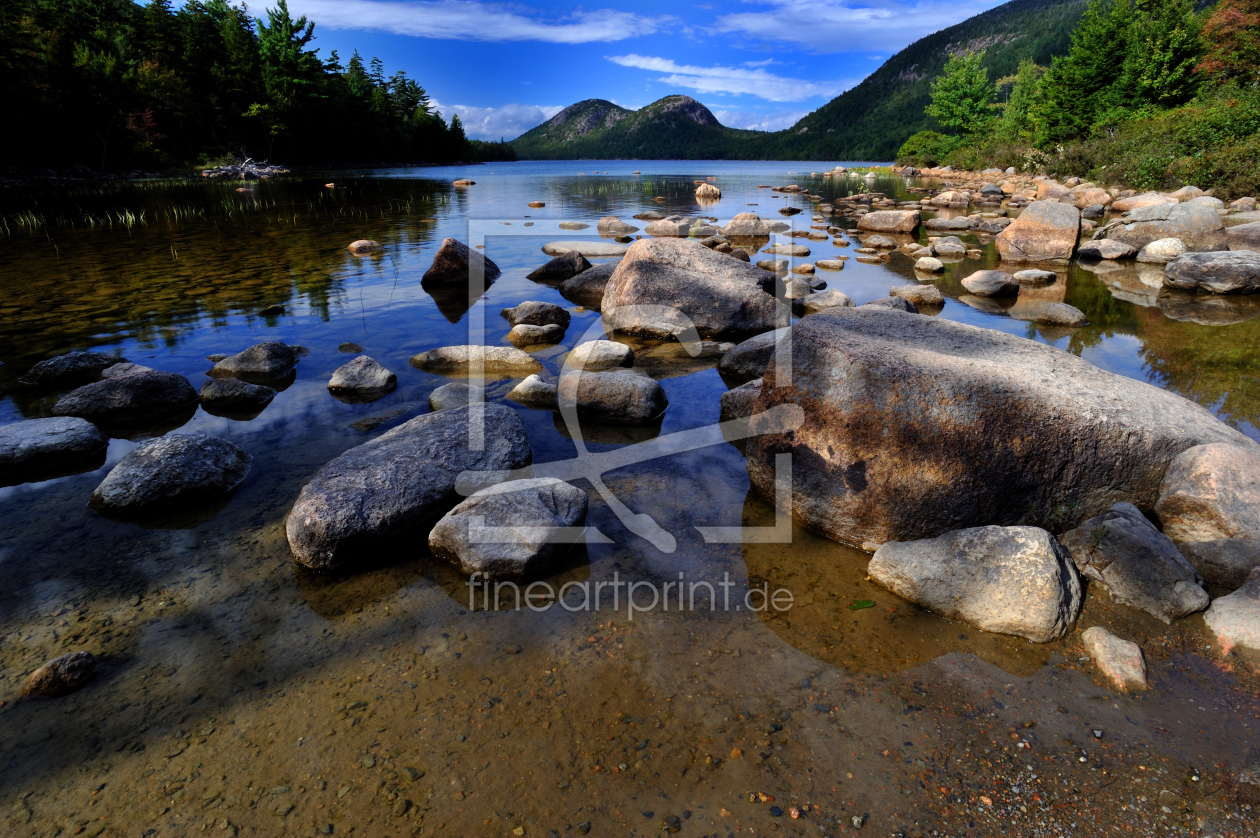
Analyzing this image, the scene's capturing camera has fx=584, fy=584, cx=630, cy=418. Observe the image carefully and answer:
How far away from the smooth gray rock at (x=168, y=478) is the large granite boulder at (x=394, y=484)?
1.10 metres

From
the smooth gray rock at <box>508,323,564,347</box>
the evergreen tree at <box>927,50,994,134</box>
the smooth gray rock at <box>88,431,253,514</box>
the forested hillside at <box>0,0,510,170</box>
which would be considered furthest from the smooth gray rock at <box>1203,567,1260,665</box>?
the evergreen tree at <box>927,50,994,134</box>

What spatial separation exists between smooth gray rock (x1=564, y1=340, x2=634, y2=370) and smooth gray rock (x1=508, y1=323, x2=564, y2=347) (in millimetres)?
1182

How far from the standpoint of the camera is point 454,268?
478 inches

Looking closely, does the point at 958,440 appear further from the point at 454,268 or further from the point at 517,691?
the point at 454,268

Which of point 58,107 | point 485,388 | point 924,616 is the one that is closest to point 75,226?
point 485,388

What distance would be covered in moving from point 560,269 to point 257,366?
278 inches

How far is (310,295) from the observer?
11.3 m

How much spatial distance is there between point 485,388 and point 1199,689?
20.9ft

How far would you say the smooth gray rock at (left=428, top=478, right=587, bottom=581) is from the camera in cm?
381

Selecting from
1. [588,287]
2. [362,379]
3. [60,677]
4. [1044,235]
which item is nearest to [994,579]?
[60,677]

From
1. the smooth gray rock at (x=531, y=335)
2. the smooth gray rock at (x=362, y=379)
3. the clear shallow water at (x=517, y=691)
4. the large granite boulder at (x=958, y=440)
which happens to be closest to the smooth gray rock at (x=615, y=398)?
the clear shallow water at (x=517, y=691)

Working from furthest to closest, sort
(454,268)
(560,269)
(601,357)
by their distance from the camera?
1. (560,269)
2. (454,268)
3. (601,357)

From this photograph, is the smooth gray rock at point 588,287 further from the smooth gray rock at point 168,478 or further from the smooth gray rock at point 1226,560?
the smooth gray rock at point 1226,560

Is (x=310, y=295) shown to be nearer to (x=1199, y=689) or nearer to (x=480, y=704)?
(x=480, y=704)
